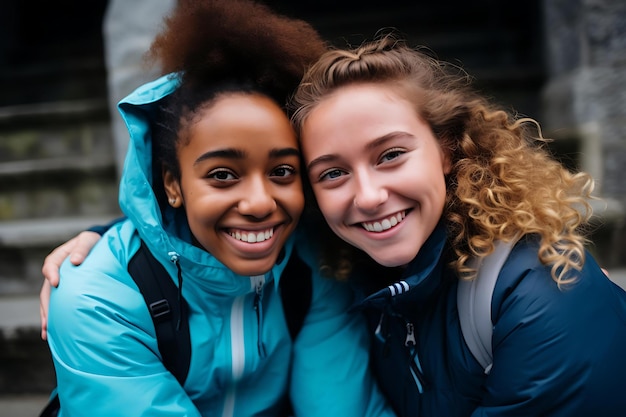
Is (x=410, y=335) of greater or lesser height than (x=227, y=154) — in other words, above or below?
below

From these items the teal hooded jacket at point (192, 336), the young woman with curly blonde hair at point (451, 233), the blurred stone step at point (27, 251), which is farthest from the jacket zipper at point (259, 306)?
the blurred stone step at point (27, 251)

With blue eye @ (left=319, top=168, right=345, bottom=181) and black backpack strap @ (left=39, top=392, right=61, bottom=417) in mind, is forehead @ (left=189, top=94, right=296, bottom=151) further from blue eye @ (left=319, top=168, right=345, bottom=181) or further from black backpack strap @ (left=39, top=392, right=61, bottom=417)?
black backpack strap @ (left=39, top=392, right=61, bottom=417)

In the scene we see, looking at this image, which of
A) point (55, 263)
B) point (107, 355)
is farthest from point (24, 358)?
point (107, 355)

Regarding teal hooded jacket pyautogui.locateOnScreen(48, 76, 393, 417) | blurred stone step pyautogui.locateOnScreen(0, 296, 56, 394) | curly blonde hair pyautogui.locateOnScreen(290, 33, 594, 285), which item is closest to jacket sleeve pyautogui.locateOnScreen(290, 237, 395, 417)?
teal hooded jacket pyautogui.locateOnScreen(48, 76, 393, 417)

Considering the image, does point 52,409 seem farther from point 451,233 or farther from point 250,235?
point 451,233

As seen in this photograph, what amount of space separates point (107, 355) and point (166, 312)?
0.17m

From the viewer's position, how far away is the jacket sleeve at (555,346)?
1046 mm

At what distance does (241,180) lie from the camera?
4.17ft

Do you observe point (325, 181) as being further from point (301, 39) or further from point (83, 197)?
point (83, 197)

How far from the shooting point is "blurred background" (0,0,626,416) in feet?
7.55

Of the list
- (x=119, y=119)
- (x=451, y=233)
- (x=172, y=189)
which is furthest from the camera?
(x=119, y=119)

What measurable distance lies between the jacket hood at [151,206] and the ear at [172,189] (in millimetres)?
40

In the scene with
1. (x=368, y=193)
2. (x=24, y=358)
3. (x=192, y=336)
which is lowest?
(x=24, y=358)

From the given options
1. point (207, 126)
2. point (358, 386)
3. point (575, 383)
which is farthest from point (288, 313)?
point (575, 383)
